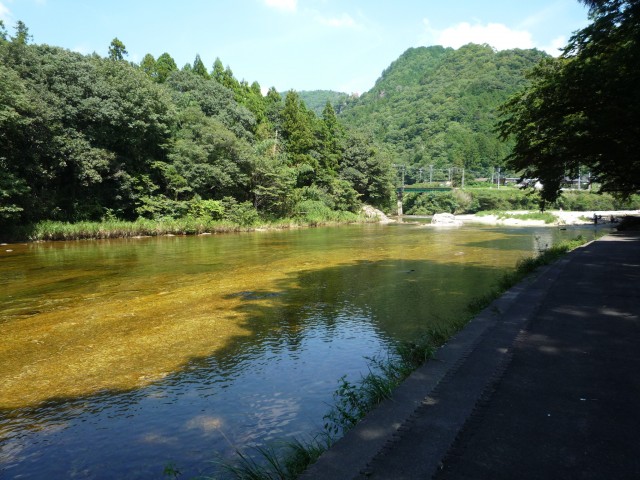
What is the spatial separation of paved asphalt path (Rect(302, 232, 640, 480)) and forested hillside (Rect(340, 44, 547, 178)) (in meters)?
110

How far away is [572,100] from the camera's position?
40.0ft

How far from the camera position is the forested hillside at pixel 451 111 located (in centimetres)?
12650

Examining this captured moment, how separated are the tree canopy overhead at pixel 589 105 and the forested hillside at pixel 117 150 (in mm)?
26967

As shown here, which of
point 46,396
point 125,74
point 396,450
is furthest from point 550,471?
point 125,74

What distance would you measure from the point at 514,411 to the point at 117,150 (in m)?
38.4

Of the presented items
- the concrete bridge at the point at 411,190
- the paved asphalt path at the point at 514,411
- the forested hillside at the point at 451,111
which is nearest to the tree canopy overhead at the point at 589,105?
the paved asphalt path at the point at 514,411

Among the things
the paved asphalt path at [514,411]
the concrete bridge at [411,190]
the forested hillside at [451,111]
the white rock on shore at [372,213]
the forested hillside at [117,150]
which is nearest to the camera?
the paved asphalt path at [514,411]

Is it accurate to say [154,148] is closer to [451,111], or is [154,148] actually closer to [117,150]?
[117,150]

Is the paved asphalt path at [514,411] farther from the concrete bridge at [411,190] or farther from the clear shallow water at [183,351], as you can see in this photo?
the concrete bridge at [411,190]

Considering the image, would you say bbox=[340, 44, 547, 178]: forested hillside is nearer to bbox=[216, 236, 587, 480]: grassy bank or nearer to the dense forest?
the dense forest

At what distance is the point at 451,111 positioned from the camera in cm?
14262

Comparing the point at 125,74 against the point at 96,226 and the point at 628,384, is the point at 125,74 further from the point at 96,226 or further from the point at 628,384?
the point at 628,384

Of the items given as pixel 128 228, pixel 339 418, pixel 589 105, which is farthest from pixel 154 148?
pixel 339 418

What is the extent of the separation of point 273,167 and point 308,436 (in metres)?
43.5
